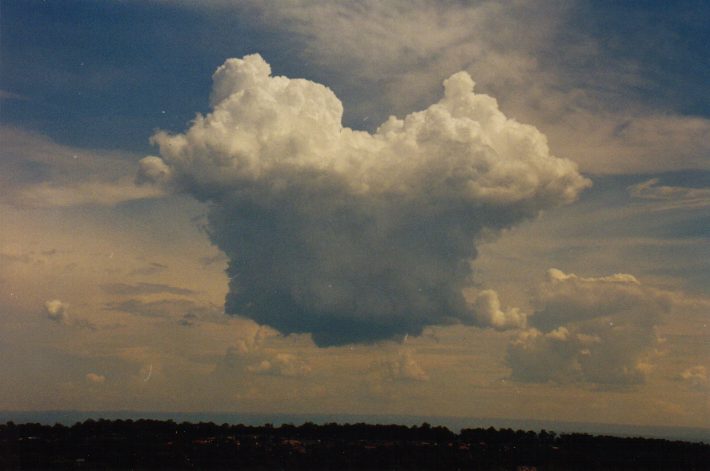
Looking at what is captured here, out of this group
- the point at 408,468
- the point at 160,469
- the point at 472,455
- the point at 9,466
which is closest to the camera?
the point at 9,466

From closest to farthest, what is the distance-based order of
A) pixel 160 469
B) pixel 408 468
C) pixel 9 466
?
1. pixel 9 466
2. pixel 160 469
3. pixel 408 468

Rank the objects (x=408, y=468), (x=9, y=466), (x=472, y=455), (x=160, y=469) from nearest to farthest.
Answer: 1. (x=9, y=466)
2. (x=160, y=469)
3. (x=408, y=468)
4. (x=472, y=455)

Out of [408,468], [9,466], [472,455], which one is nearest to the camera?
[9,466]

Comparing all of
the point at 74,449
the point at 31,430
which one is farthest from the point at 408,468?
the point at 31,430

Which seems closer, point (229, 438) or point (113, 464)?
point (113, 464)

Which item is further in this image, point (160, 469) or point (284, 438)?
point (284, 438)

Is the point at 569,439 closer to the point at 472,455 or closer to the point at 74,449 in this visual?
the point at 472,455

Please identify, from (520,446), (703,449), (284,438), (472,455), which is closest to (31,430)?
(284,438)

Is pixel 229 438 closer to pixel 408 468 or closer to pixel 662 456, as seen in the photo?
pixel 408 468
